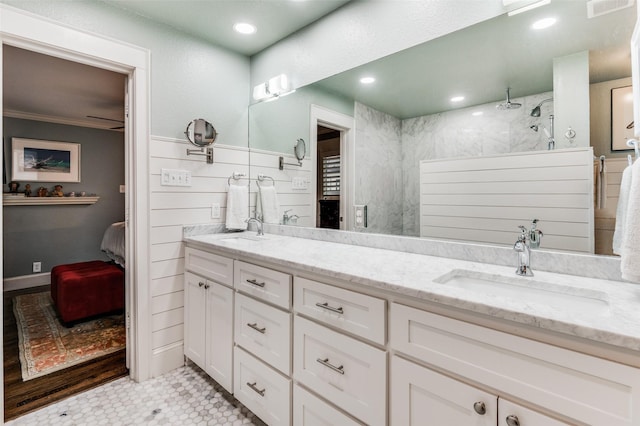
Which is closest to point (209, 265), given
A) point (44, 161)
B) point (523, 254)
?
point (523, 254)

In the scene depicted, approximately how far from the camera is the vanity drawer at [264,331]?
142 cm

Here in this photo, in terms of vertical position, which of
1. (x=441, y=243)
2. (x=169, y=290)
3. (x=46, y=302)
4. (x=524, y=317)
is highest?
(x=441, y=243)

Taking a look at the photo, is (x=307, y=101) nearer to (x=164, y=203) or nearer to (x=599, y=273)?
(x=164, y=203)

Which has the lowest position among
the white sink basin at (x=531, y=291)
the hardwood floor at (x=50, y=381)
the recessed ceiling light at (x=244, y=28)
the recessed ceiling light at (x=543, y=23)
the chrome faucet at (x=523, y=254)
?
the hardwood floor at (x=50, y=381)

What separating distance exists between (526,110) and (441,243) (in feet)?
2.29

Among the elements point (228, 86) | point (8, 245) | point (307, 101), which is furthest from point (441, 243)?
point (8, 245)

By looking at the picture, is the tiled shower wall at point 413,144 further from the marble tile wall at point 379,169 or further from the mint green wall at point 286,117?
the mint green wall at point 286,117

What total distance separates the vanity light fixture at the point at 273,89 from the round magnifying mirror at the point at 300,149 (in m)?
0.40

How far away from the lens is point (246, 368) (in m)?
1.65

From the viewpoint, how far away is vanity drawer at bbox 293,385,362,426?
1196 mm

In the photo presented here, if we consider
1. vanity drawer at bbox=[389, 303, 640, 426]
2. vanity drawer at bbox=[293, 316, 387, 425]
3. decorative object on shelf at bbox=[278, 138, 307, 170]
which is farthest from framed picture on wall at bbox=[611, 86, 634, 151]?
decorative object on shelf at bbox=[278, 138, 307, 170]

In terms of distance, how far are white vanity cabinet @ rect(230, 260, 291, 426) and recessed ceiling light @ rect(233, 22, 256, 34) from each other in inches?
66.6

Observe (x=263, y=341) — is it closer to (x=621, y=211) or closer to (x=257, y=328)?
(x=257, y=328)

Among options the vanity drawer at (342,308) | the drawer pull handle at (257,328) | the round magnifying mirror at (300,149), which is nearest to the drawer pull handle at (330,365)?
the vanity drawer at (342,308)
